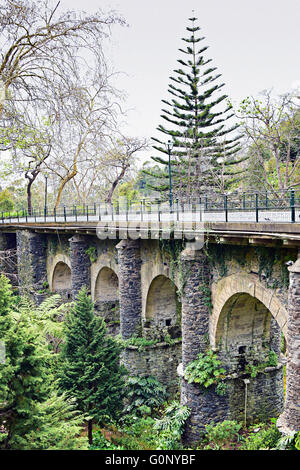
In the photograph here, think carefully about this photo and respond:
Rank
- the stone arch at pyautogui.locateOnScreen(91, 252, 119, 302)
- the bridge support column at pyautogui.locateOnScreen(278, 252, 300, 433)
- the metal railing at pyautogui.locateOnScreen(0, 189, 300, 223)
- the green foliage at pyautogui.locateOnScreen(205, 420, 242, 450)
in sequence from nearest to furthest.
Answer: the bridge support column at pyautogui.locateOnScreen(278, 252, 300, 433), the metal railing at pyautogui.locateOnScreen(0, 189, 300, 223), the green foliage at pyautogui.locateOnScreen(205, 420, 242, 450), the stone arch at pyautogui.locateOnScreen(91, 252, 119, 302)

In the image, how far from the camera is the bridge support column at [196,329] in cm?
1152

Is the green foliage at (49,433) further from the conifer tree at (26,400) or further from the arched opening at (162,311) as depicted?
the arched opening at (162,311)

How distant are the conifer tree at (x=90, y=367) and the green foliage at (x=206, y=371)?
7.32 ft

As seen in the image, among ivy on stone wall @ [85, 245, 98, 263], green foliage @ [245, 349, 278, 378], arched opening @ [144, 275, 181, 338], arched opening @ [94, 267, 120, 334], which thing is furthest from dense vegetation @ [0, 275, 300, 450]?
ivy on stone wall @ [85, 245, 98, 263]

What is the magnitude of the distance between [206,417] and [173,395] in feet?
13.5

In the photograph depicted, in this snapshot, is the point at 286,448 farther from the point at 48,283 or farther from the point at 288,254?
the point at 48,283

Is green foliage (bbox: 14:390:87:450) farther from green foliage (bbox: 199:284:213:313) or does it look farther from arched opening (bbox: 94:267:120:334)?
arched opening (bbox: 94:267:120:334)

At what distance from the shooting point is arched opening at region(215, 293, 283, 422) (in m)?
11.5

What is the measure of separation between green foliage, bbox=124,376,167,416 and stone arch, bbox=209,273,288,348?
4087 millimetres

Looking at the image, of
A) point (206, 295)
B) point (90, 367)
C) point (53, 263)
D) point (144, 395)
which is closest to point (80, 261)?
point (53, 263)

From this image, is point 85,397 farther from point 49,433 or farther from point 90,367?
point 49,433

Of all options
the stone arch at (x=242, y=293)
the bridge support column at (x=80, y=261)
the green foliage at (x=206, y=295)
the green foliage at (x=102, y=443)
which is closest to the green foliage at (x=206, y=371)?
the stone arch at (x=242, y=293)

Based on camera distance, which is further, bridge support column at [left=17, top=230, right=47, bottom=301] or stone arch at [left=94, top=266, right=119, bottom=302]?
bridge support column at [left=17, top=230, right=47, bottom=301]

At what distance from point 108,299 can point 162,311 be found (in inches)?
179
